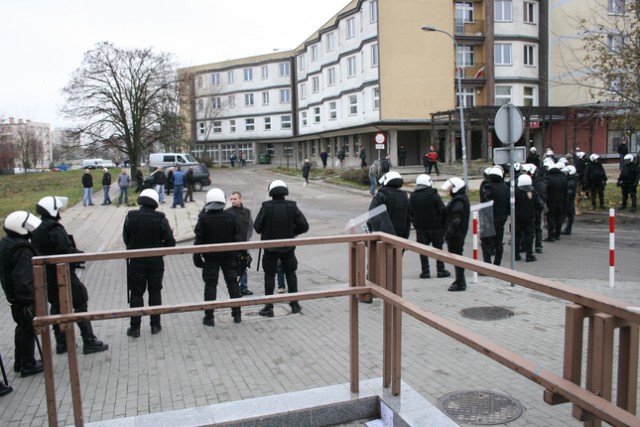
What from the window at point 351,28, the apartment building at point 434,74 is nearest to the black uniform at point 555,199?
the apartment building at point 434,74

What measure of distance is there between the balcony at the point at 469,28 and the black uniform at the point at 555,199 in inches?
1269

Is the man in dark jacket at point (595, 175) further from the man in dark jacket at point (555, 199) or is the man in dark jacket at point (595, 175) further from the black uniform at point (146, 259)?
the black uniform at point (146, 259)

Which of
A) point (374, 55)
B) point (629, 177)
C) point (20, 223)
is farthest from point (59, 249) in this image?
point (374, 55)

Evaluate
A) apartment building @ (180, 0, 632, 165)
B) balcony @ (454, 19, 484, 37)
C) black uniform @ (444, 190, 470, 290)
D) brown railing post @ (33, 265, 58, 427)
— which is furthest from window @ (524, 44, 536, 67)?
brown railing post @ (33, 265, 58, 427)

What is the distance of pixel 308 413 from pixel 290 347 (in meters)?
2.48

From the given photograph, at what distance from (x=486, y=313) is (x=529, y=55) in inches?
1666

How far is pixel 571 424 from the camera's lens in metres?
4.05

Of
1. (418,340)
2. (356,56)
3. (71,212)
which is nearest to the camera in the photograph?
(418,340)

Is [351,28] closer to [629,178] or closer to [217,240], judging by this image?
[629,178]

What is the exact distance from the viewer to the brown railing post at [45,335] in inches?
133

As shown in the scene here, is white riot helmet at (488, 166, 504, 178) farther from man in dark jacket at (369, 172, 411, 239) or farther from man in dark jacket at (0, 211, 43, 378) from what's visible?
man in dark jacket at (0, 211, 43, 378)

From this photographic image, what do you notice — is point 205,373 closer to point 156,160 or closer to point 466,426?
point 466,426

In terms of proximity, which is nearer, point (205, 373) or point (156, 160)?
point (205, 373)

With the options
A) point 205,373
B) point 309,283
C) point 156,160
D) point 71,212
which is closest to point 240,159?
point 156,160
